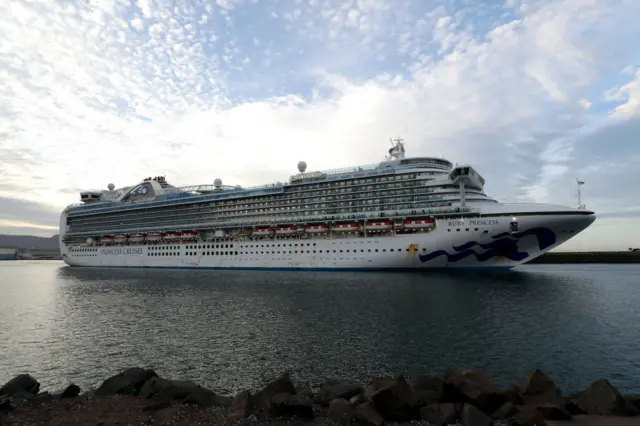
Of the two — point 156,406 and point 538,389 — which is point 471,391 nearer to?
point 538,389

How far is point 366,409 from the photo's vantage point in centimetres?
750

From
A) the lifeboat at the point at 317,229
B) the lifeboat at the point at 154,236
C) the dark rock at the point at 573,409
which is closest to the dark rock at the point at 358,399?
the dark rock at the point at 573,409

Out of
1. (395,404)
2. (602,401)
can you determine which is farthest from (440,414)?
(602,401)

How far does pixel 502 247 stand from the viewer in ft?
146

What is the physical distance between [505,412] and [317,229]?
48.6 meters

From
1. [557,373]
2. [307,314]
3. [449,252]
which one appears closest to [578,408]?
[557,373]

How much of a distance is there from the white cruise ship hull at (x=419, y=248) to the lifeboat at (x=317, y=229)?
1.10 m

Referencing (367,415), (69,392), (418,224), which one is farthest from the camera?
(418,224)

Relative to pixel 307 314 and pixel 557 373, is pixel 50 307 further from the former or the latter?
pixel 557 373

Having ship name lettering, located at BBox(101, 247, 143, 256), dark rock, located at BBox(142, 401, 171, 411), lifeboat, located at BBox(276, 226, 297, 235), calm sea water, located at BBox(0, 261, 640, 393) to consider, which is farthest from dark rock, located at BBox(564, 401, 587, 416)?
ship name lettering, located at BBox(101, 247, 143, 256)

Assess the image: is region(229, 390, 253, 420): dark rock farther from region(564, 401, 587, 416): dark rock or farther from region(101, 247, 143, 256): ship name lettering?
region(101, 247, 143, 256): ship name lettering

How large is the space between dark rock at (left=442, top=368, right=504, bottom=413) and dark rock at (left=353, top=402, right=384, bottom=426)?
2.34m

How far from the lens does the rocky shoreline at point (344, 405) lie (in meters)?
7.49

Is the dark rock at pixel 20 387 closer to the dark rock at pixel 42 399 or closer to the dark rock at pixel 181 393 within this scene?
the dark rock at pixel 42 399
